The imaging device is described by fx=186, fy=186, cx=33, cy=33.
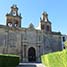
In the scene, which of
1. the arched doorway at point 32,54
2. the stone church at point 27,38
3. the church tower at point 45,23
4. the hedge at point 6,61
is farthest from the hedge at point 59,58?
the church tower at point 45,23

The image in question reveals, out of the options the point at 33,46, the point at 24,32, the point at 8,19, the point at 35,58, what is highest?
the point at 8,19

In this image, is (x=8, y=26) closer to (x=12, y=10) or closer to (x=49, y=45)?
(x=12, y=10)

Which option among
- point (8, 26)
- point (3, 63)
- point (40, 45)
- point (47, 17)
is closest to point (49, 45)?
point (40, 45)

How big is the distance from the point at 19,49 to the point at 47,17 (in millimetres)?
9190

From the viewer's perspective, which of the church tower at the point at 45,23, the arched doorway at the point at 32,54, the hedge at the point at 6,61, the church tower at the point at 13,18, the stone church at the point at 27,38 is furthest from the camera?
the church tower at the point at 45,23

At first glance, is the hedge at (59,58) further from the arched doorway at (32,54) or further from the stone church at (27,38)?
the arched doorway at (32,54)

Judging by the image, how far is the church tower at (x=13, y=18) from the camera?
34.7 meters

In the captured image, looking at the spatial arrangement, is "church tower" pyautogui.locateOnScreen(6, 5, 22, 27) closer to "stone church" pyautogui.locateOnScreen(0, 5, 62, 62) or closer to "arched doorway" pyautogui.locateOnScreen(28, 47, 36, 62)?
"stone church" pyautogui.locateOnScreen(0, 5, 62, 62)

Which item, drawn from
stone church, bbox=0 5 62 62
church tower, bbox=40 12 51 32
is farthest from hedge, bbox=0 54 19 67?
church tower, bbox=40 12 51 32

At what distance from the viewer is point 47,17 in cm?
3828

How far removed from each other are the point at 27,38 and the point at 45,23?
5180 millimetres

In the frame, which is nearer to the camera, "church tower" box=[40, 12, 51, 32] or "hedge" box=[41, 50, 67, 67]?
"hedge" box=[41, 50, 67, 67]

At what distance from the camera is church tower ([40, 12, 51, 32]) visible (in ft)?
123

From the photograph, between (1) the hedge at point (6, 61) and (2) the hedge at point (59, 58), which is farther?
(1) the hedge at point (6, 61)
